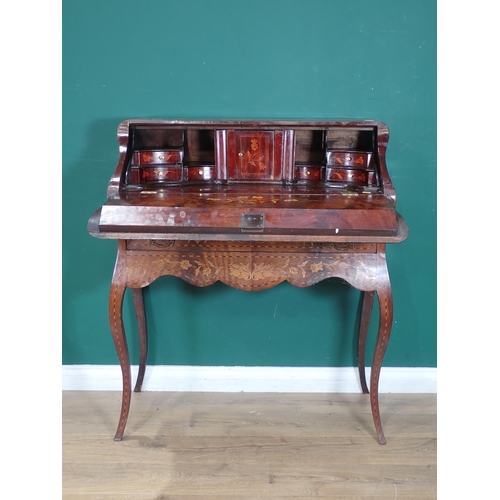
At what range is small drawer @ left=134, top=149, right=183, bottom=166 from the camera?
7.52 ft

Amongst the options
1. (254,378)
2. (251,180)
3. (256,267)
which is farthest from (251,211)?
(254,378)

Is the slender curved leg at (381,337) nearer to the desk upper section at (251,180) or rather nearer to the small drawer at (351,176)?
the desk upper section at (251,180)

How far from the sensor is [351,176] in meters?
2.31

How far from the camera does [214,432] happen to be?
229cm

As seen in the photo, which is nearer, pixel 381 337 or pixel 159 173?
pixel 381 337

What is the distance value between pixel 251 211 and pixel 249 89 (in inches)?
31.8

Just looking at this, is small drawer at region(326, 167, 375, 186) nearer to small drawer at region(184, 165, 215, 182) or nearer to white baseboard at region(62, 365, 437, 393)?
small drawer at region(184, 165, 215, 182)

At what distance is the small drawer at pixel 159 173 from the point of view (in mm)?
2301

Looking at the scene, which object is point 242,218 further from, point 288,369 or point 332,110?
point 288,369

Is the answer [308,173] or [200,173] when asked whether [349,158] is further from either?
[200,173]

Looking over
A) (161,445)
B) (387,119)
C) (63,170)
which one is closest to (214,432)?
(161,445)

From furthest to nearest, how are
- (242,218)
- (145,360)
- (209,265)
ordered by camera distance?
(145,360) → (209,265) → (242,218)

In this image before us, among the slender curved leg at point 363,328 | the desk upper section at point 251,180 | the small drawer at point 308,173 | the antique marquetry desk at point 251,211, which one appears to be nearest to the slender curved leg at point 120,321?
the antique marquetry desk at point 251,211

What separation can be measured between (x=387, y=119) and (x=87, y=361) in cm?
181
